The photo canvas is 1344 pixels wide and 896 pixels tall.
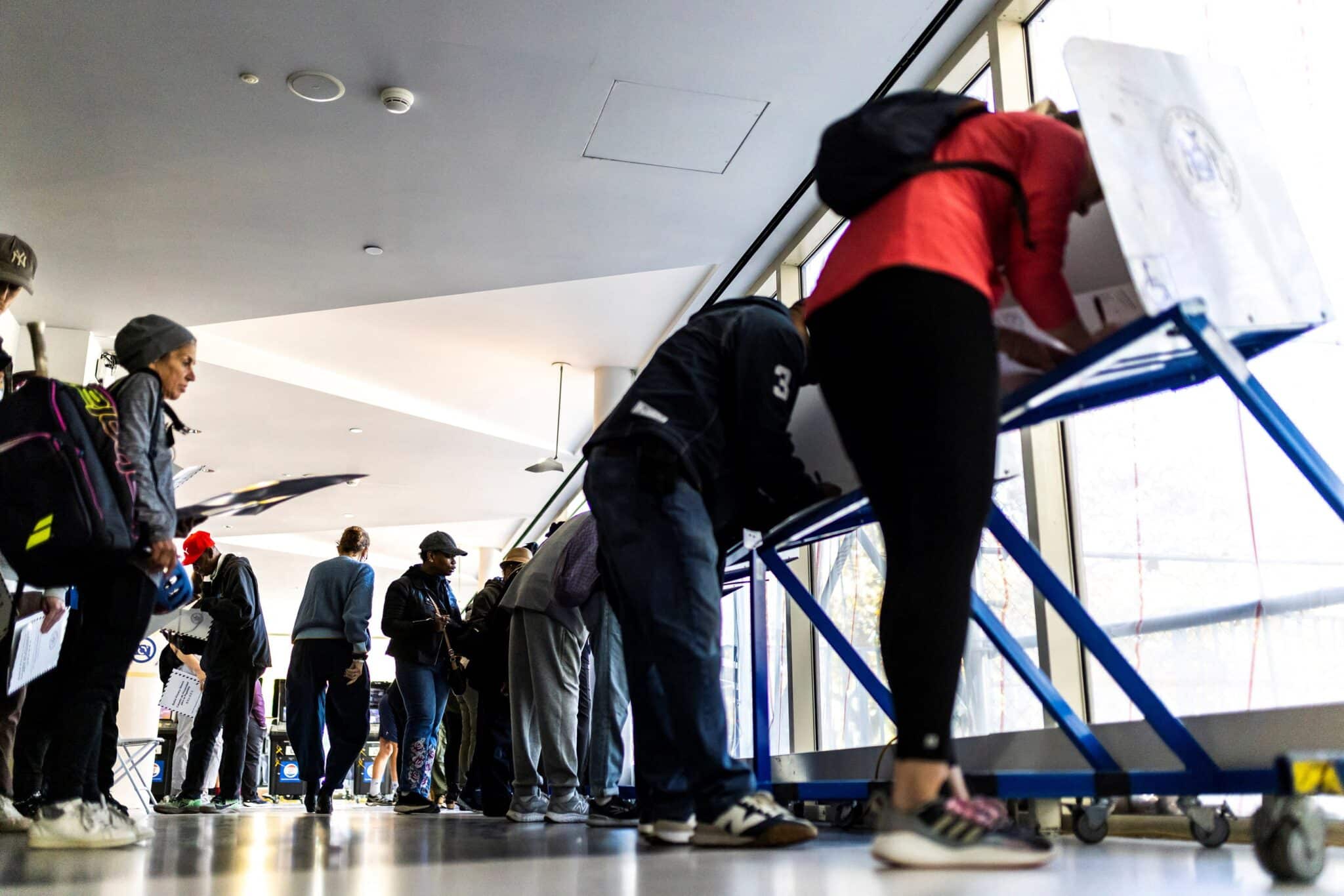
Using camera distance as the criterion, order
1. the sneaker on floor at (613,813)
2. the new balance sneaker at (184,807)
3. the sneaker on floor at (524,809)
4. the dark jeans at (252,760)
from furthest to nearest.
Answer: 1. the dark jeans at (252,760)
2. the new balance sneaker at (184,807)
3. the sneaker on floor at (524,809)
4. the sneaker on floor at (613,813)

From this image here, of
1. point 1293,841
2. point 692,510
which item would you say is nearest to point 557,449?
point 692,510

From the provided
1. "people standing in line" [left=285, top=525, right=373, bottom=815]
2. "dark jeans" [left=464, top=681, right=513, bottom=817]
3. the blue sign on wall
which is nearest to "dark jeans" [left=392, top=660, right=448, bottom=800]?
"people standing in line" [left=285, top=525, right=373, bottom=815]

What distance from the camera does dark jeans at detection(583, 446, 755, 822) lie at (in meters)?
1.79

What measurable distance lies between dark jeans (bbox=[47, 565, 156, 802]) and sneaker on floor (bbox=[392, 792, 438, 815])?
2797 mm

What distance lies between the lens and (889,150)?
139 centimetres

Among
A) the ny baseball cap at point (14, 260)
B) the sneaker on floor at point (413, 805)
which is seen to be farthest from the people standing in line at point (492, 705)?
the ny baseball cap at point (14, 260)

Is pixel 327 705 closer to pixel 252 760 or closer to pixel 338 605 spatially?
pixel 338 605

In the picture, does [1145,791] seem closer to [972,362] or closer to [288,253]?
[972,362]

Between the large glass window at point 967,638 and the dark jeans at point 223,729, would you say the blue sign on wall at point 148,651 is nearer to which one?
the dark jeans at point 223,729

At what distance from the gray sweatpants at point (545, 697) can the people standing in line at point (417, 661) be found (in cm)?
122

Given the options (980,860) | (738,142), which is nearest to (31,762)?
(980,860)

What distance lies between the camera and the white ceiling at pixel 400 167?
142 inches

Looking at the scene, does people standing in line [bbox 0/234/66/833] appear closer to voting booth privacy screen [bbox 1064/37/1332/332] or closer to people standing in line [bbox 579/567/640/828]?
people standing in line [bbox 579/567/640/828]

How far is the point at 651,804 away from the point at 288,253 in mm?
4065
